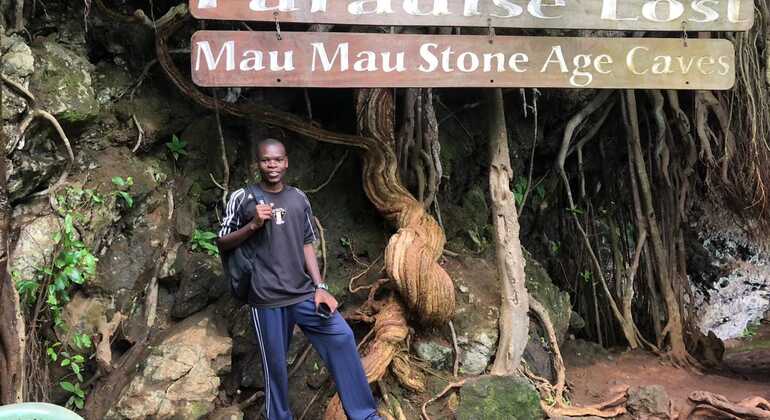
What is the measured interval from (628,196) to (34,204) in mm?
4035

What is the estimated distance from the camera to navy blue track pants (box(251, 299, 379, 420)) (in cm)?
245

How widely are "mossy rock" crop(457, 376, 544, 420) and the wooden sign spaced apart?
1383 millimetres

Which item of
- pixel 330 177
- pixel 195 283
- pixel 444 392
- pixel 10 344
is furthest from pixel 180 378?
pixel 330 177

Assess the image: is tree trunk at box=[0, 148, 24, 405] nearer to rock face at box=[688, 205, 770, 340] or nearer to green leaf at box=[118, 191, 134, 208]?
green leaf at box=[118, 191, 134, 208]

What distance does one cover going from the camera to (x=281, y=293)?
2438mm

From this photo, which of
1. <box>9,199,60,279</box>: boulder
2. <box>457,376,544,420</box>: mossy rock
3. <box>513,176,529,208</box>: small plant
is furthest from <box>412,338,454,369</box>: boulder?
<box>9,199,60,279</box>: boulder

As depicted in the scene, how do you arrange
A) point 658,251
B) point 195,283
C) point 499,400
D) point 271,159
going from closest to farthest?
point 271,159 < point 499,400 < point 195,283 < point 658,251

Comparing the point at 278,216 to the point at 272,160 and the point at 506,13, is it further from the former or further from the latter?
the point at 506,13

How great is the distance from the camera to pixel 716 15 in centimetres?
273

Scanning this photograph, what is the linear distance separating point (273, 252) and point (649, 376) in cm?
283

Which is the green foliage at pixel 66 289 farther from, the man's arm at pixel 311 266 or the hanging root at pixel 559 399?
the hanging root at pixel 559 399

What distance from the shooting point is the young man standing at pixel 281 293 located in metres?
2.43

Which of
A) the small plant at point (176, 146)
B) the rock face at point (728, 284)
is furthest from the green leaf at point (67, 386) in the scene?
the rock face at point (728, 284)

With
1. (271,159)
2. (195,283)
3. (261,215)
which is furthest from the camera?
(195,283)
